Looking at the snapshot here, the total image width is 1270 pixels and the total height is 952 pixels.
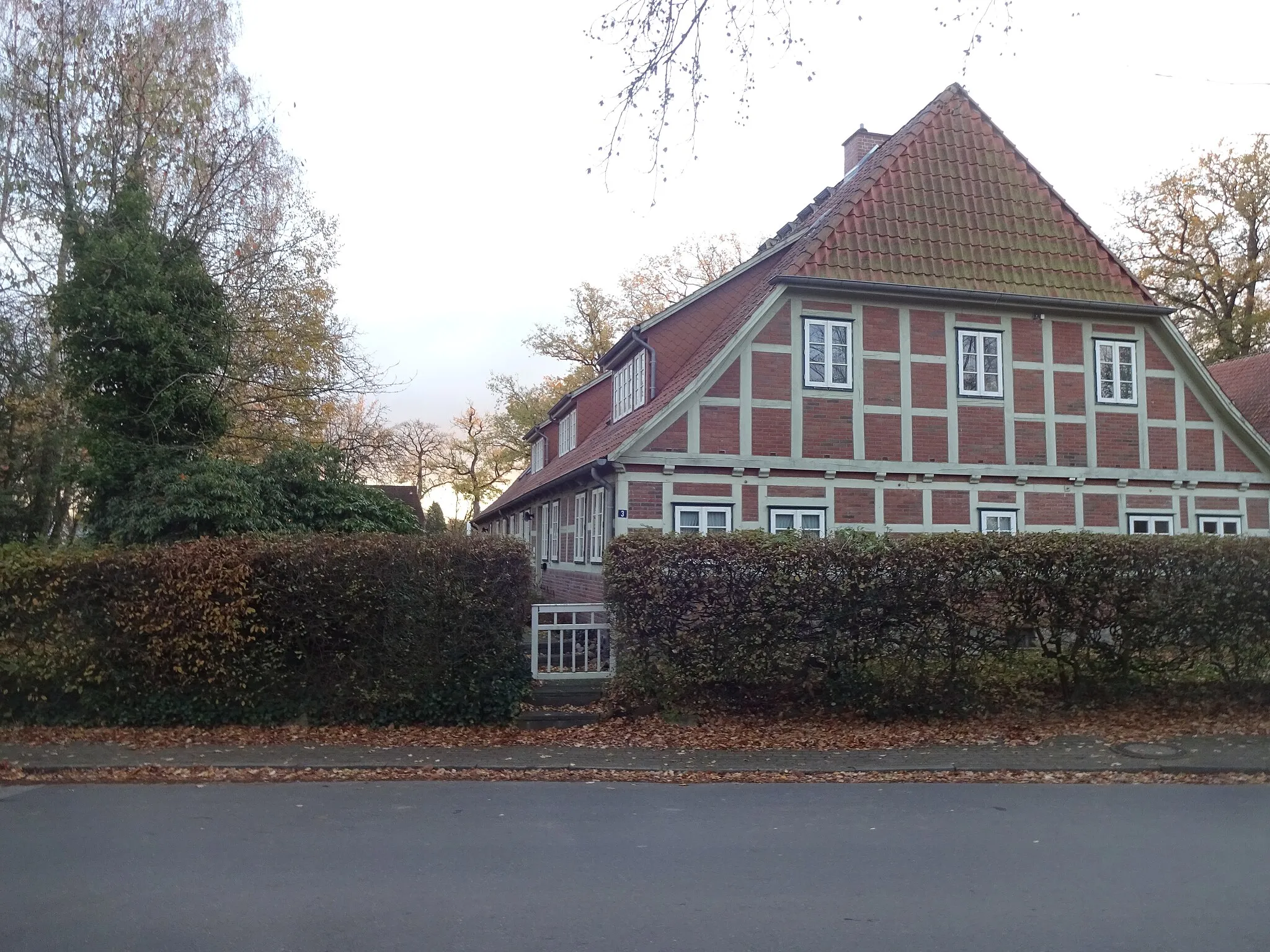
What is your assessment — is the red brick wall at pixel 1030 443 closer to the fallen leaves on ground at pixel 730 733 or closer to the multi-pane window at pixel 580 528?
the fallen leaves on ground at pixel 730 733

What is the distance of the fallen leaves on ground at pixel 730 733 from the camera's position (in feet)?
35.3

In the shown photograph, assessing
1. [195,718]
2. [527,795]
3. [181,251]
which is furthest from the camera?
[181,251]

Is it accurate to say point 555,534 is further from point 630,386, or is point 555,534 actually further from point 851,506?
point 851,506

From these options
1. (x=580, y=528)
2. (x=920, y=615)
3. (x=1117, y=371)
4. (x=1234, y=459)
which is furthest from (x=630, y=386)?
(x=1234, y=459)

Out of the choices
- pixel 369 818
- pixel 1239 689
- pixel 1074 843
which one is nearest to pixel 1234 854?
pixel 1074 843

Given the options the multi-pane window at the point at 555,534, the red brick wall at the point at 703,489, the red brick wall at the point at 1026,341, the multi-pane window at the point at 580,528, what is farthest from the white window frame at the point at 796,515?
the multi-pane window at the point at 555,534

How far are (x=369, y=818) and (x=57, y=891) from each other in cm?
233

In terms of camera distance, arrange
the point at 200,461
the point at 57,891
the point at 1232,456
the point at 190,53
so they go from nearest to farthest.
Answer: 1. the point at 57,891
2. the point at 200,461
3. the point at 1232,456
4. the point at 190,53

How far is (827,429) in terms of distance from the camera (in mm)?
17188

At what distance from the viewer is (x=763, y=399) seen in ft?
55.5

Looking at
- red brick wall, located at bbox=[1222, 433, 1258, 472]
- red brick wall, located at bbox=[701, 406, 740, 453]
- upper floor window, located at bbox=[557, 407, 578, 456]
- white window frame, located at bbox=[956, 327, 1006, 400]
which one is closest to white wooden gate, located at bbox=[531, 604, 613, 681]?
red brick wall, located at bbox=[701, 406, 740, 453]

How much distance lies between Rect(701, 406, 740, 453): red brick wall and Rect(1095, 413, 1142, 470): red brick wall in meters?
6.71

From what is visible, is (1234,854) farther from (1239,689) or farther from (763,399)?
(763,399)

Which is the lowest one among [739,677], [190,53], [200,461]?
[739,677]
